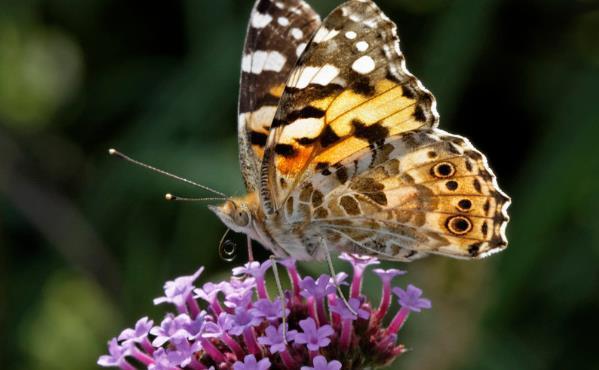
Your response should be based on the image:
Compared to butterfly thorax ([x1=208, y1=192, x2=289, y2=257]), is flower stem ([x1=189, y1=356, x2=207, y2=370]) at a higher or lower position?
lower

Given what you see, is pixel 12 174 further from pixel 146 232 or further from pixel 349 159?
pixel 349 159

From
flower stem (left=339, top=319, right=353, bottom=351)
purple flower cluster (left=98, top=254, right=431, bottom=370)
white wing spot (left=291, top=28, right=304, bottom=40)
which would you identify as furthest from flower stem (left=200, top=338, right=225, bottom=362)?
white wing spot (left=291, top=28, right=304, bottom=40)

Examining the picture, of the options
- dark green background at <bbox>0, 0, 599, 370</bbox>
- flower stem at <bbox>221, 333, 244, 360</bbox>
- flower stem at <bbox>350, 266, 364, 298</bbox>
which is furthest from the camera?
dark green background at <bbox>0, 0, 599, 370</bbox>

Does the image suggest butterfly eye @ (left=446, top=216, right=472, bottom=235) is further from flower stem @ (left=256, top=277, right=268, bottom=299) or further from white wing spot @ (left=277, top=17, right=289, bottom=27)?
white wing spot @ (left=277, top=17, right=289, bottom=27)

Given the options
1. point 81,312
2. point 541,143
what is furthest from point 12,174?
point 541,143

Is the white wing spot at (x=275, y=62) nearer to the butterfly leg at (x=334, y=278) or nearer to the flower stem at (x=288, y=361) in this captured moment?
the butterfly leg at (x=334, y=278)

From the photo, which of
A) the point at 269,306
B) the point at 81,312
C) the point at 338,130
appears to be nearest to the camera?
the point at 269,306
